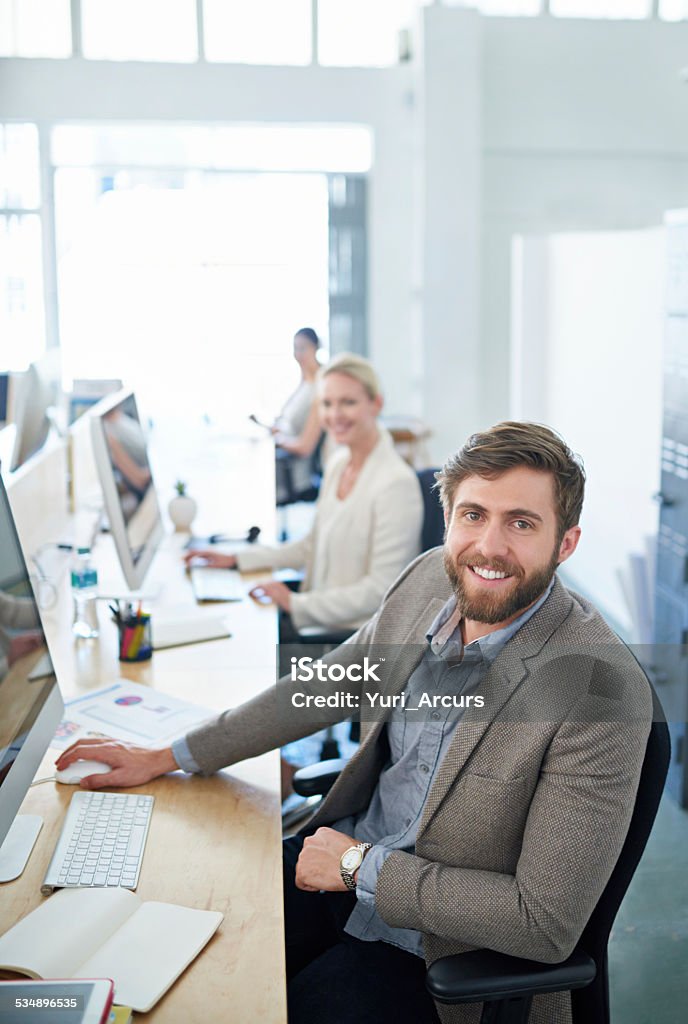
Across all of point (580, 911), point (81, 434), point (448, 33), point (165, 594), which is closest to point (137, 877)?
point (580, 911)

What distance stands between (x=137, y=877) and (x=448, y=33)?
23.6 ft

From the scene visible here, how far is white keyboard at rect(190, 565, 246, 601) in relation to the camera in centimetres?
305

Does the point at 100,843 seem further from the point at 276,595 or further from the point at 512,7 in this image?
the point at 512,7

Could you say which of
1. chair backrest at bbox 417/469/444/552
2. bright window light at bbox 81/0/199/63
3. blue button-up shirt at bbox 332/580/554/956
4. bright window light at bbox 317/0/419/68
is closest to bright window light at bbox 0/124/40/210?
bright window light at bbox 81/0/199/63

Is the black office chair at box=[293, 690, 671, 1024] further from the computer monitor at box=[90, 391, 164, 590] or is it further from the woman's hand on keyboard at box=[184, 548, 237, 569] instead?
the woman's hand on keyboard at box=[184, 548, 237, 569]

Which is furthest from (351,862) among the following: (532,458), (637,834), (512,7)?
(512,7)

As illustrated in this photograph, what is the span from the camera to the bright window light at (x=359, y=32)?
7.93m

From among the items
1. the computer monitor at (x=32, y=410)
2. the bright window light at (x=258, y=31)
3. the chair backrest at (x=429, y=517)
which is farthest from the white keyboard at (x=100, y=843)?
the bright window light at (x=258, y=31)

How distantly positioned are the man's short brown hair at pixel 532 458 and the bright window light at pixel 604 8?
7.41 metres

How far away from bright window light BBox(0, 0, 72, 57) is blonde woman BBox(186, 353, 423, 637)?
5510 mm

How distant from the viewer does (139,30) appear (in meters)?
7.73

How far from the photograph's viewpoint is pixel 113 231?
820 centimetres

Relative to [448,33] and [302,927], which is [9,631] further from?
[448,33]

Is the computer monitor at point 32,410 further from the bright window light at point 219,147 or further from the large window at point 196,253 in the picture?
the bright window light at point 219,147
